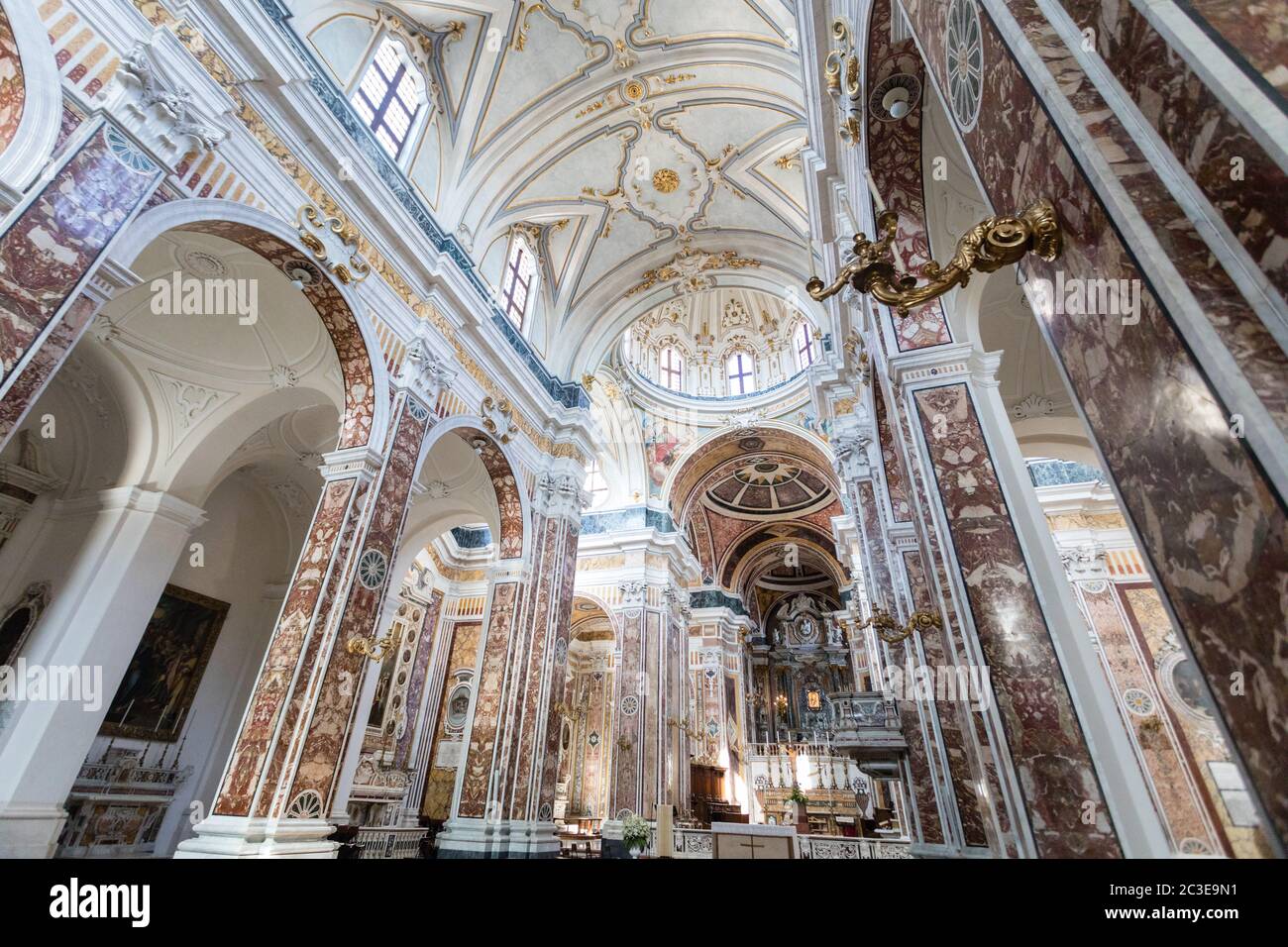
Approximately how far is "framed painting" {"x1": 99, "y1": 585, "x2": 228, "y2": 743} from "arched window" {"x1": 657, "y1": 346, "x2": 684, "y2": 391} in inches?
528

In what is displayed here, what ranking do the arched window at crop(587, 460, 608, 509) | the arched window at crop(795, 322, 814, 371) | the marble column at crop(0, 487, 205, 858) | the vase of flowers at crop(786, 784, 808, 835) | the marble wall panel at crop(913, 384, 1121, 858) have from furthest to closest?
1. the arched window at crop(795, 322, 814, 371)
2. the arched window at crop(587, 460, 608, 509)
3. the vase of flowers at crop(786, 784, 808, 835)
4. the marble column at crop(0, 487, 205, 858)
5. the marble wall panel at crop(913, 384, 1121, 858)

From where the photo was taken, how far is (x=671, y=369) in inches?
788

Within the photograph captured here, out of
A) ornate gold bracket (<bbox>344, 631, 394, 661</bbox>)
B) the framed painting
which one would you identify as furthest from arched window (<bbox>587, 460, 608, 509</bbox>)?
ornate gold bracket (<bbox>344, 631, 394, 661</bbox>)

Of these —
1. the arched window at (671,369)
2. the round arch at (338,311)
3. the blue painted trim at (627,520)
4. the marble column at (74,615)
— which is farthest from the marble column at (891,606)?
the arched window at (671,369)

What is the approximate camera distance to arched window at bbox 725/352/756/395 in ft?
65.4

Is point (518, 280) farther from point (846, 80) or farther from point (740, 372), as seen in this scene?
point (740, 372)

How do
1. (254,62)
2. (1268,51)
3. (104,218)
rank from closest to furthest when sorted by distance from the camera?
1. (1268,51)
2. (104,218)
3. (254,62)

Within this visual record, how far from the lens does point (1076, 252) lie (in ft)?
5.41

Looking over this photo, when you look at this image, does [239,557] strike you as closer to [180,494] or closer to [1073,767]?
[180,494]

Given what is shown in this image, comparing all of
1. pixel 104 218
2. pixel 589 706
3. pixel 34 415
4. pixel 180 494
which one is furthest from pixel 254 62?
pixel 589 706

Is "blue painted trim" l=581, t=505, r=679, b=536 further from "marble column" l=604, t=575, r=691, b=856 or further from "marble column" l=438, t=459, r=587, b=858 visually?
"marble column" l=438, t=459, r=587, b=858

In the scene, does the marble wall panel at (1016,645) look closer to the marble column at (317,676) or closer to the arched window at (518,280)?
the marble column at (317,676)

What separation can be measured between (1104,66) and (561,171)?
11.1 m

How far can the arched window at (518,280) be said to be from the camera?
1143 centimetres
